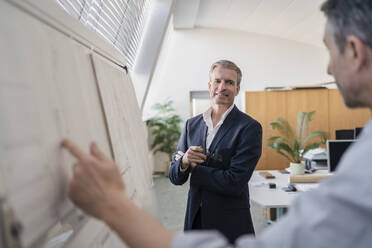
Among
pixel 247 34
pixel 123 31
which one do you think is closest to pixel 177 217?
pixel 123 31

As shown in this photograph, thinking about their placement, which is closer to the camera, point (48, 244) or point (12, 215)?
point (12, 215)

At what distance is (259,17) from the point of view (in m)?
6.42

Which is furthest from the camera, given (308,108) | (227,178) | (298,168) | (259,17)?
(259,17)

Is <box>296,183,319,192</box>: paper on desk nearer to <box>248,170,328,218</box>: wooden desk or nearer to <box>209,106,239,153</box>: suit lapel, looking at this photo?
<box>248,170,328,218</box>: wooden desk

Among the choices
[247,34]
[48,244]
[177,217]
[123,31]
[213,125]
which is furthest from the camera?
[247,34]

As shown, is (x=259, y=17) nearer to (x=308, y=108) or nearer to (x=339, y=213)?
(x=308, y=108)

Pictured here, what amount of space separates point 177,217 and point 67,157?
3727 millimetres

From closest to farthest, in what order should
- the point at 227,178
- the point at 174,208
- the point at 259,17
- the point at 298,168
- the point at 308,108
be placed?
the point at 227,178 → the point at 298,168 → the point at 174,208 → the point at 308,108 → the point at 259,17

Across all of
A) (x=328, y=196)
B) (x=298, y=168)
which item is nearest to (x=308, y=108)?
(x=298, y=168)

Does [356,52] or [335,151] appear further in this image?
[335,151]

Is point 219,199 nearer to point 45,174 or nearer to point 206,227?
point 206,227

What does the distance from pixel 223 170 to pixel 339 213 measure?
3.59 feet

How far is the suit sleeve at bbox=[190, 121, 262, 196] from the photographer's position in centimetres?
155

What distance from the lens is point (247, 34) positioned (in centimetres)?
779
